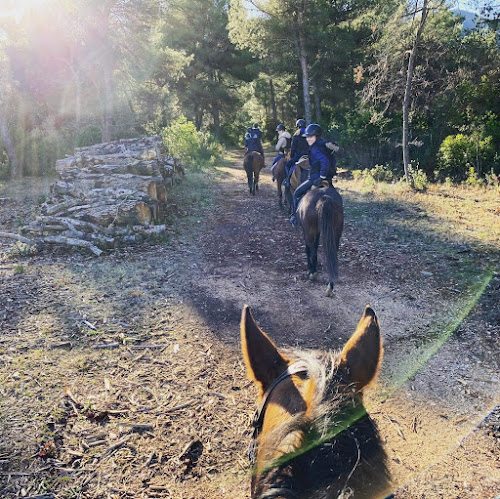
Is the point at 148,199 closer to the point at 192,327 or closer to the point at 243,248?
the point at 243,248

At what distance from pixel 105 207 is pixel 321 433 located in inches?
321

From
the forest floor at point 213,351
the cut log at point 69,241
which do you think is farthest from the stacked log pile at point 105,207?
the forest floor at point 213,351

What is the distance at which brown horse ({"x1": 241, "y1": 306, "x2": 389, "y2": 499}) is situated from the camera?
119 centimetres

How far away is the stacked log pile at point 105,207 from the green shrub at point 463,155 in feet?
33.4

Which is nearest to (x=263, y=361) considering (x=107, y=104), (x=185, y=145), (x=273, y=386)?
(x=273, y=386)

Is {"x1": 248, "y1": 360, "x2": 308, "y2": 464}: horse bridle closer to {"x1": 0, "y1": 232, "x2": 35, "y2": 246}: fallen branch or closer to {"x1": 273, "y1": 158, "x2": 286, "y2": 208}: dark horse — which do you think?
{"x1": 0, "y1": 232, "x2": 35, "y2": 246}: fallen branch

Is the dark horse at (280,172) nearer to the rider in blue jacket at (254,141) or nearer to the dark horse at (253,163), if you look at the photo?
the dark horse at (253,163)

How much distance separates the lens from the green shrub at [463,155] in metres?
12.4

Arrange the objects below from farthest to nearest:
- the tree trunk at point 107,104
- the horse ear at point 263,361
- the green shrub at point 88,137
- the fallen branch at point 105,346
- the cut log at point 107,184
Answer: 1. the green shrub at point 88,137
2. the tree trunk at point 107,104
3. the cut log at point 107,184
4. the fallen branch at point 105,346
5. the horse ear at point 263,361

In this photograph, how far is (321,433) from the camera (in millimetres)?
1273

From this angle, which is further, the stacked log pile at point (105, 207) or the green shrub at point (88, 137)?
the green shrub at point (88, 137)

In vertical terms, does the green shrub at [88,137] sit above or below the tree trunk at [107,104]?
below

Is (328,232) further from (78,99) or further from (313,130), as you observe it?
(78,99)

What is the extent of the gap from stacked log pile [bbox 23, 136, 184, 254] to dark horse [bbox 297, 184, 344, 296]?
3.97 metres
